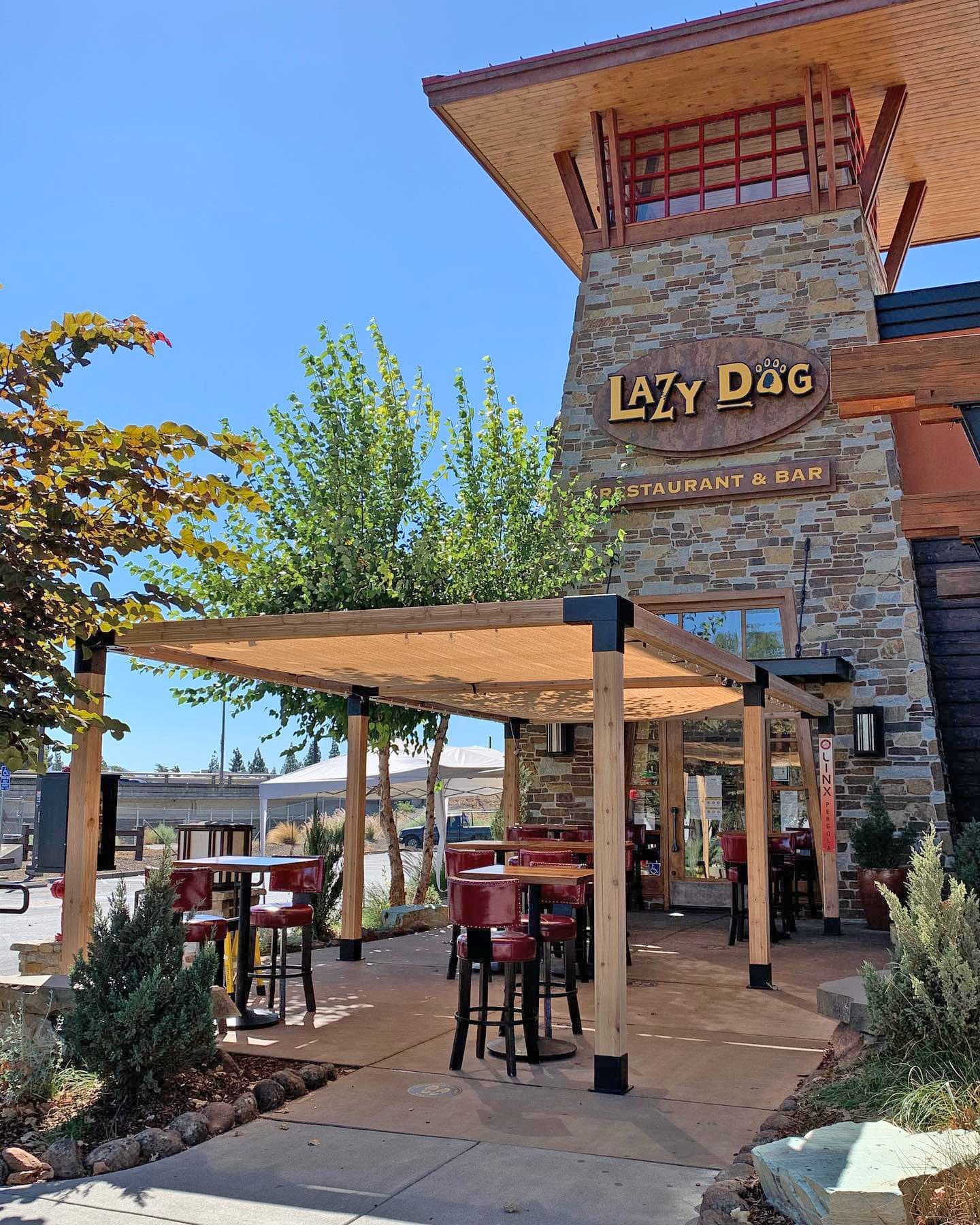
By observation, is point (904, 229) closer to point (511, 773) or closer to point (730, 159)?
point (730, 159)

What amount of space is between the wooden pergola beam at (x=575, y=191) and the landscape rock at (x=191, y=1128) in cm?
1408

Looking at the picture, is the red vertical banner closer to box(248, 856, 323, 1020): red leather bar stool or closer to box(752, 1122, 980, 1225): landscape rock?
box(248, 856, 323, 1020): red leather bar stool

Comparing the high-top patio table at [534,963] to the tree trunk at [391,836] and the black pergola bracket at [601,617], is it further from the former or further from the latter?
the tree trunk at [391,836]

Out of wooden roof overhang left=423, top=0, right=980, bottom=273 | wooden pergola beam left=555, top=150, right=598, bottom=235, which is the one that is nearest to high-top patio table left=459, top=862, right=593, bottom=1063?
wooden roof overhang left=423, top=0, right=980, bottom=273

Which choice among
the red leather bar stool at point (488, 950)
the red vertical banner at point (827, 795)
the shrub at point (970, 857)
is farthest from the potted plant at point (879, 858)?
the red leather bar stool at point (488, 950)

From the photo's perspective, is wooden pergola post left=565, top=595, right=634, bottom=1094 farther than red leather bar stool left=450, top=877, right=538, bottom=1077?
No

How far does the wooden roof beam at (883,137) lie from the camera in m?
14.9

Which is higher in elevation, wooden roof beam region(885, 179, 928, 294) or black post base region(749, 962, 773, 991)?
wooden roof beam region(885, 179, 928, 294)

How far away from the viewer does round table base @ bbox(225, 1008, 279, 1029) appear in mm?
6957

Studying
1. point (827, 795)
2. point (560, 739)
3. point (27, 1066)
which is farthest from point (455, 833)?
point (27, 1066)

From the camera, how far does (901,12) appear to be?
13.5 m

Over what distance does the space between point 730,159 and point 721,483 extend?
477cm

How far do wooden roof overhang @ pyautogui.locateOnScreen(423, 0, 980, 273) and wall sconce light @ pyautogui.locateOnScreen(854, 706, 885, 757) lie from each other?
829 centimetres

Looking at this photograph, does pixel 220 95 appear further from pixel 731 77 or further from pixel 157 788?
pixel 157 788
